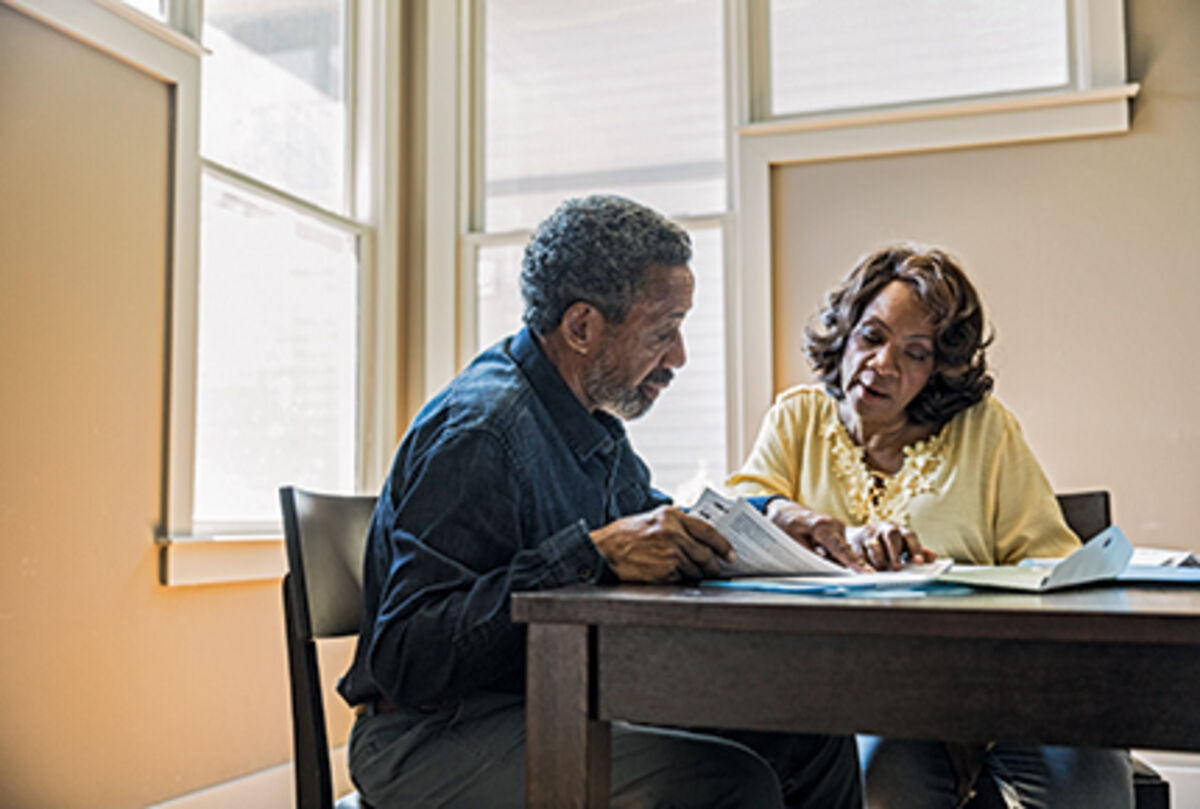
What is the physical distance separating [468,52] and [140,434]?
5.97 ft

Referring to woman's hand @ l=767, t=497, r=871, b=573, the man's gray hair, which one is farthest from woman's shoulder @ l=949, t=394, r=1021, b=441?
the man's gray hair

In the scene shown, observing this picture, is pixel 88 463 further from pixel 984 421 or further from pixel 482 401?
pixel 984 421

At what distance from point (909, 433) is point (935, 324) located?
20 cm

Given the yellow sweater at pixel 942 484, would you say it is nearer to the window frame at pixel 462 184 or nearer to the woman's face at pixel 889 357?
the woman's face at pixel 889 357

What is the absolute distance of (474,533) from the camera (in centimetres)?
126

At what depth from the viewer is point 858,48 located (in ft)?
10.9

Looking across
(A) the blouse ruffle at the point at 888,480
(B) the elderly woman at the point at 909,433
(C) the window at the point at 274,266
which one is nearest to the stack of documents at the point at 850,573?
(B) the elderly woman at the point at 909,433

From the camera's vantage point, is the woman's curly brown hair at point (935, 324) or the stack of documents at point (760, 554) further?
the woman's curly brown hair at point (935, 324)

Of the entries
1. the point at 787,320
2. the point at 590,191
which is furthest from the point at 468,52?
the point at 787,320

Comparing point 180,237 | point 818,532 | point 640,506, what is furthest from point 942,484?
point 180,237

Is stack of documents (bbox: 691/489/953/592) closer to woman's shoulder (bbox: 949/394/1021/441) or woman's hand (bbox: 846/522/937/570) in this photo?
woman's hand (bbox: 846/522/937/570)

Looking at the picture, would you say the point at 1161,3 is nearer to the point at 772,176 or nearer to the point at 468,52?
the point at 772,176

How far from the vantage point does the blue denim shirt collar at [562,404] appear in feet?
4.92

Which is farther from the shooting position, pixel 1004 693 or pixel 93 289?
pixel 93 289
